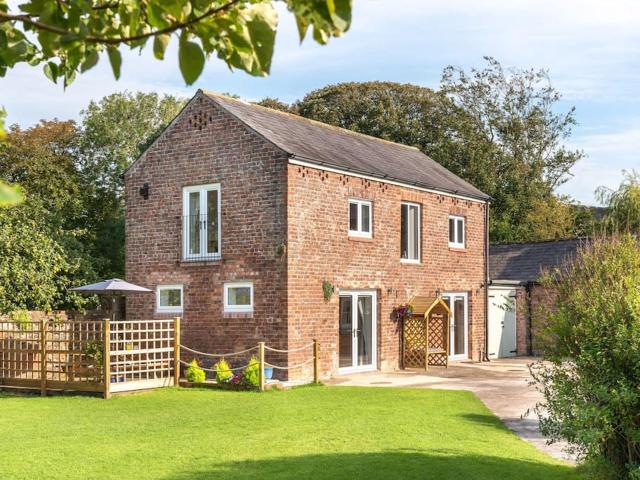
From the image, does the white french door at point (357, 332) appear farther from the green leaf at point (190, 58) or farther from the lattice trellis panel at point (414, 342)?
the green leaf at point (190, 58)

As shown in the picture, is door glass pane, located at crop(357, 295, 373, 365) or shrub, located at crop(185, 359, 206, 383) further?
door glass pane, located at crop(357, 295, 373, 365)

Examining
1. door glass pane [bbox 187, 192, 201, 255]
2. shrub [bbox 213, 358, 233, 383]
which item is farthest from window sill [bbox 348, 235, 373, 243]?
shrub [bbox 213, 358, 233, 383]

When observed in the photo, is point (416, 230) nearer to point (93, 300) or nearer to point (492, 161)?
point (93, 300)

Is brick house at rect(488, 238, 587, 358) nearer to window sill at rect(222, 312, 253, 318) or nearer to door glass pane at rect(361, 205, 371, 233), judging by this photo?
door glass pane at rect(361, 205, 371, 233)

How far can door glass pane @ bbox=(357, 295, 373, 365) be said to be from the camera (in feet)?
72.2

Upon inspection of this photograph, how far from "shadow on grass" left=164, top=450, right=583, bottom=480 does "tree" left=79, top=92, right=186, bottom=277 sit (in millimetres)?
23259

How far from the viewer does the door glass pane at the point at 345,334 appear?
839 inches

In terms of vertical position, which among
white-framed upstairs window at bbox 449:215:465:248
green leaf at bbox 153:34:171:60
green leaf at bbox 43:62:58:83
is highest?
white-framed upstairs window at bbox 449:215:465:248

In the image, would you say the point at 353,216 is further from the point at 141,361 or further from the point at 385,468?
the point at 385,468

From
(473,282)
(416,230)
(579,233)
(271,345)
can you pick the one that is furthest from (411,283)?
(579,233)

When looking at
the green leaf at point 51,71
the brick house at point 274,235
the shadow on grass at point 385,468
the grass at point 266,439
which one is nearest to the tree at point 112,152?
the brick house at point 274,235

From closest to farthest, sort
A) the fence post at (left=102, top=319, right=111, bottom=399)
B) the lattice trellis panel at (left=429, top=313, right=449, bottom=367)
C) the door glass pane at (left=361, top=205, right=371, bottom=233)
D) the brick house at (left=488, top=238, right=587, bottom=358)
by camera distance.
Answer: the fence post at (left=102, top=319, right=111, bottom=399) → the door glass pane at (left=361, top=205, right=371, bottom=233) → the lattice trellis panel at (left=429, top=313, right=449, bottom=367) → the brick house at (left=488, top=238, right=587, bottom=358)

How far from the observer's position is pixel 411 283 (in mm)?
23875

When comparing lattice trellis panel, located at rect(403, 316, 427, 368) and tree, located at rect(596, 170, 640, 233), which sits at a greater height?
tree, located at rect(596, 170, 640, 233)
